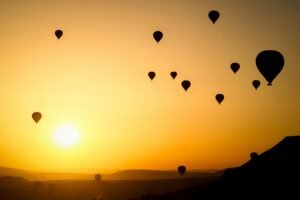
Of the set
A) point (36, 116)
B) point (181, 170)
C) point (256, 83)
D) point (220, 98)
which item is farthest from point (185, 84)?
point (36, 116)

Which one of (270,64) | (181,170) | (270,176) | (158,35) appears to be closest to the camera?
(270,176)

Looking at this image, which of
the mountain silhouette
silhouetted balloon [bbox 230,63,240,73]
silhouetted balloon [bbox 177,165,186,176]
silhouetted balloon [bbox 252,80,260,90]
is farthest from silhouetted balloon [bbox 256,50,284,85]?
silhouetted balloon [bbox 177,165,186,176]

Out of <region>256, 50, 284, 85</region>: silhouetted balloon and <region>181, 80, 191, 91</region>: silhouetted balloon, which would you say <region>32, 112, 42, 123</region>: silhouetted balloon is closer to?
<region>181, 80, 191, 91</region>: silhouetted balloon

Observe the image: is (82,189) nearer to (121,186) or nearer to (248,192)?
(121,186)

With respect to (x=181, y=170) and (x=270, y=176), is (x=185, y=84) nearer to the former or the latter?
(x=181, y=170)

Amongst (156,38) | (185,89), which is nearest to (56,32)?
(156,38)

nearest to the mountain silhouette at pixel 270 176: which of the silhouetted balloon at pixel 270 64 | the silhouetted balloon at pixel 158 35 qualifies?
the silhouetted balloon at pixel 270 64
